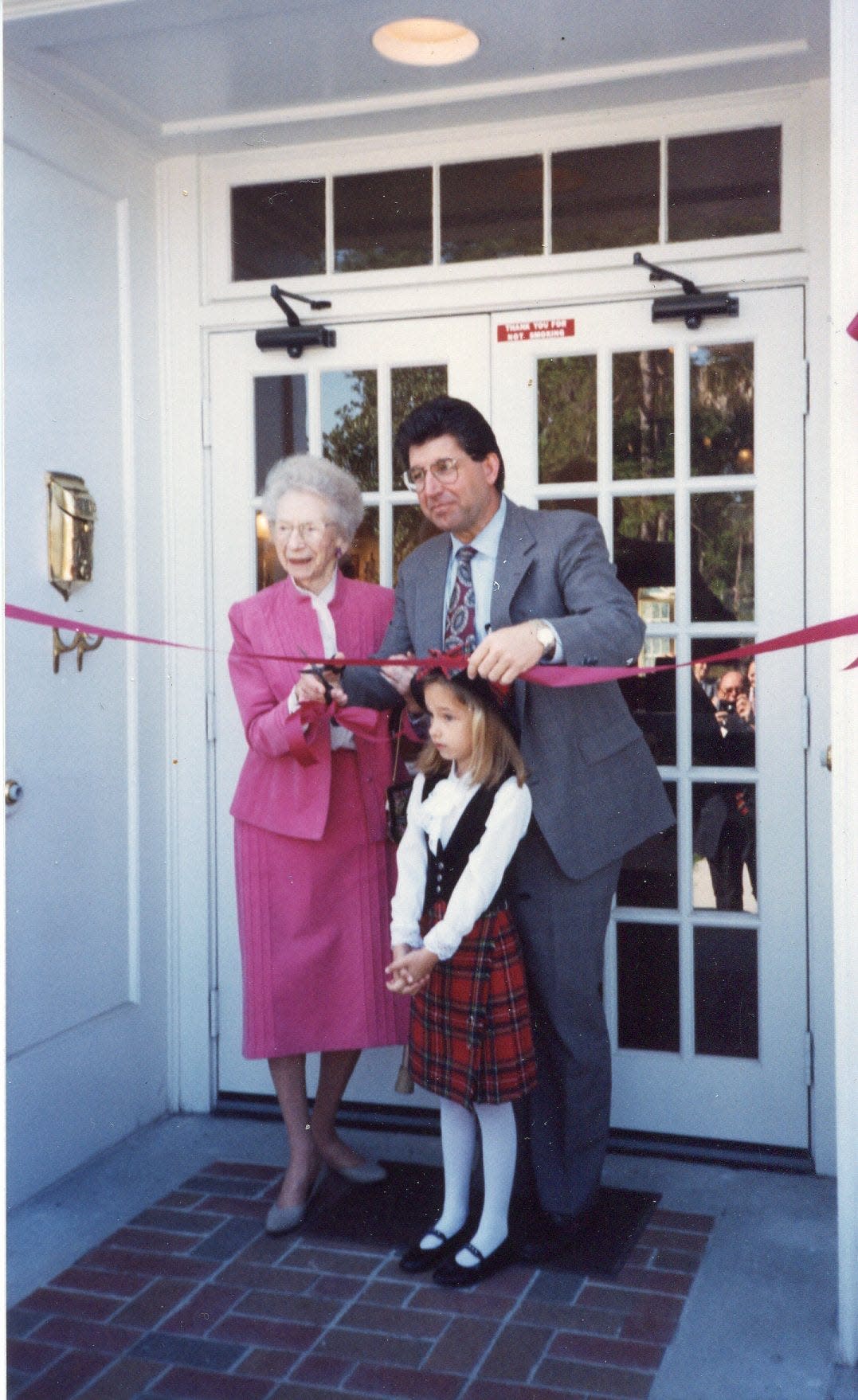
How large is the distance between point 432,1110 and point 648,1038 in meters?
0.69

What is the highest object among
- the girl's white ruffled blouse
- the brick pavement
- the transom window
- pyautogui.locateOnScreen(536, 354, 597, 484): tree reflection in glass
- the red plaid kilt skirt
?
the transom window

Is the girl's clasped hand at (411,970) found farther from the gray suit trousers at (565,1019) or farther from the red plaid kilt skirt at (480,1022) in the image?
the gray suit trousers at (565,1019)

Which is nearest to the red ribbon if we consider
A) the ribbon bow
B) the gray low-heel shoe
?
the ribbon bow

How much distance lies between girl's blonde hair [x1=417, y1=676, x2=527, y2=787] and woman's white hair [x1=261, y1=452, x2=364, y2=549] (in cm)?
64

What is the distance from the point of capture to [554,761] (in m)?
3.10

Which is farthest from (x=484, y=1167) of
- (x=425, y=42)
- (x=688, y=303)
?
(x=425, y=42)

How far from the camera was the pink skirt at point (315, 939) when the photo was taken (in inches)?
137

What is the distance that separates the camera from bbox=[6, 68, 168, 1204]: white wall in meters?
3.48

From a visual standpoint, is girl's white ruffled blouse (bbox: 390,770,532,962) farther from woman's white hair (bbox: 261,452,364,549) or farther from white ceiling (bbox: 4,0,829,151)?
white ceiling (bbox: 4,0,829,151)

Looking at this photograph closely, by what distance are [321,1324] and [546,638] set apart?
5.11 ft

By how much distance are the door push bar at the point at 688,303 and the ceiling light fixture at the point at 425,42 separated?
2.28 ft

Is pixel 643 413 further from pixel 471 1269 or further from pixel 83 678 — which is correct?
pixel 471 1269

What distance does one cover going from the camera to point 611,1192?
3.55 m

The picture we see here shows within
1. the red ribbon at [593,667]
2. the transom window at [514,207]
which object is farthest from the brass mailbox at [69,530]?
the transom window at [514,207]
